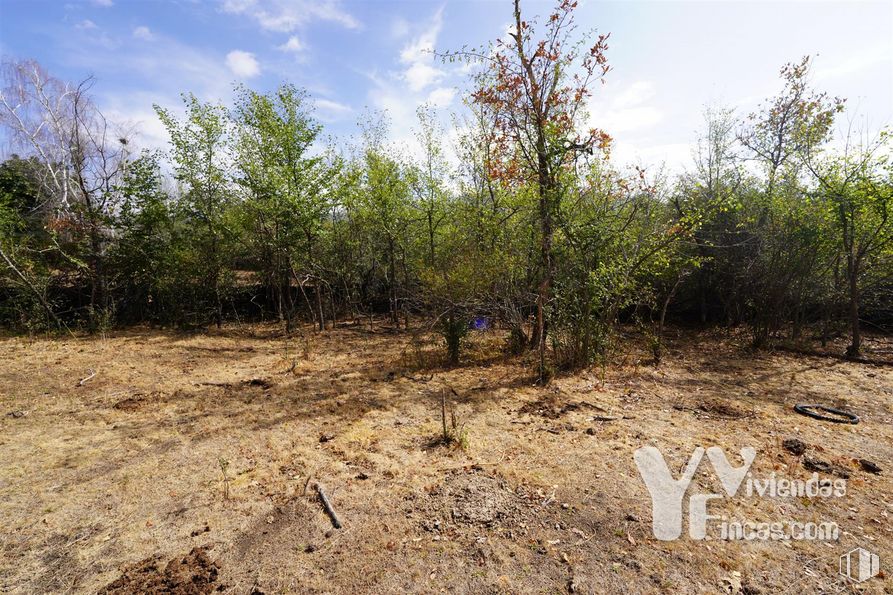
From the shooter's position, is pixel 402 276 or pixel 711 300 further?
pixel 402 276

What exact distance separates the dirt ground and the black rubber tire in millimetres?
113

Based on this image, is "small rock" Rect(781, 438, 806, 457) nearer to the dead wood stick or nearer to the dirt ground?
the dirt ground

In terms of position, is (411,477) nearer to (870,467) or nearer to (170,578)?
(170,578)

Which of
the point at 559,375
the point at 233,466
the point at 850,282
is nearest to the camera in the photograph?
the point at 233,466

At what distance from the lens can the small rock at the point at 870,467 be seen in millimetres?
3549

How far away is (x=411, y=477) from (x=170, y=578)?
187 centimetres

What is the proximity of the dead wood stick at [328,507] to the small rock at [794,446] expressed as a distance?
453cm

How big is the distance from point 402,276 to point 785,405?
10971 mm

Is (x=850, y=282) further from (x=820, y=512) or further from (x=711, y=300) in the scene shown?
(x=820, y=512)

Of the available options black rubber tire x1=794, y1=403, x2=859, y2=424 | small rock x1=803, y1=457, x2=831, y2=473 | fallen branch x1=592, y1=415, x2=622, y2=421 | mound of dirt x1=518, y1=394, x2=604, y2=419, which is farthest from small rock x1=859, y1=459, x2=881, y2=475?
mound of dirt x1=518, y1=394, x2=604, y2=419

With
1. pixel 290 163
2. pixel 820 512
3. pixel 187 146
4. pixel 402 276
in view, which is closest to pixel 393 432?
pixel 820 512

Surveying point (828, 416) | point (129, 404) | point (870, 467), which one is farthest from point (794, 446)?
point (129, 404)

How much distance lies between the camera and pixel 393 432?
4.68 meters

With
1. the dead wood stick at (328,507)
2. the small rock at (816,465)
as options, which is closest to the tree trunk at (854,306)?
the small rock at (816,465)
